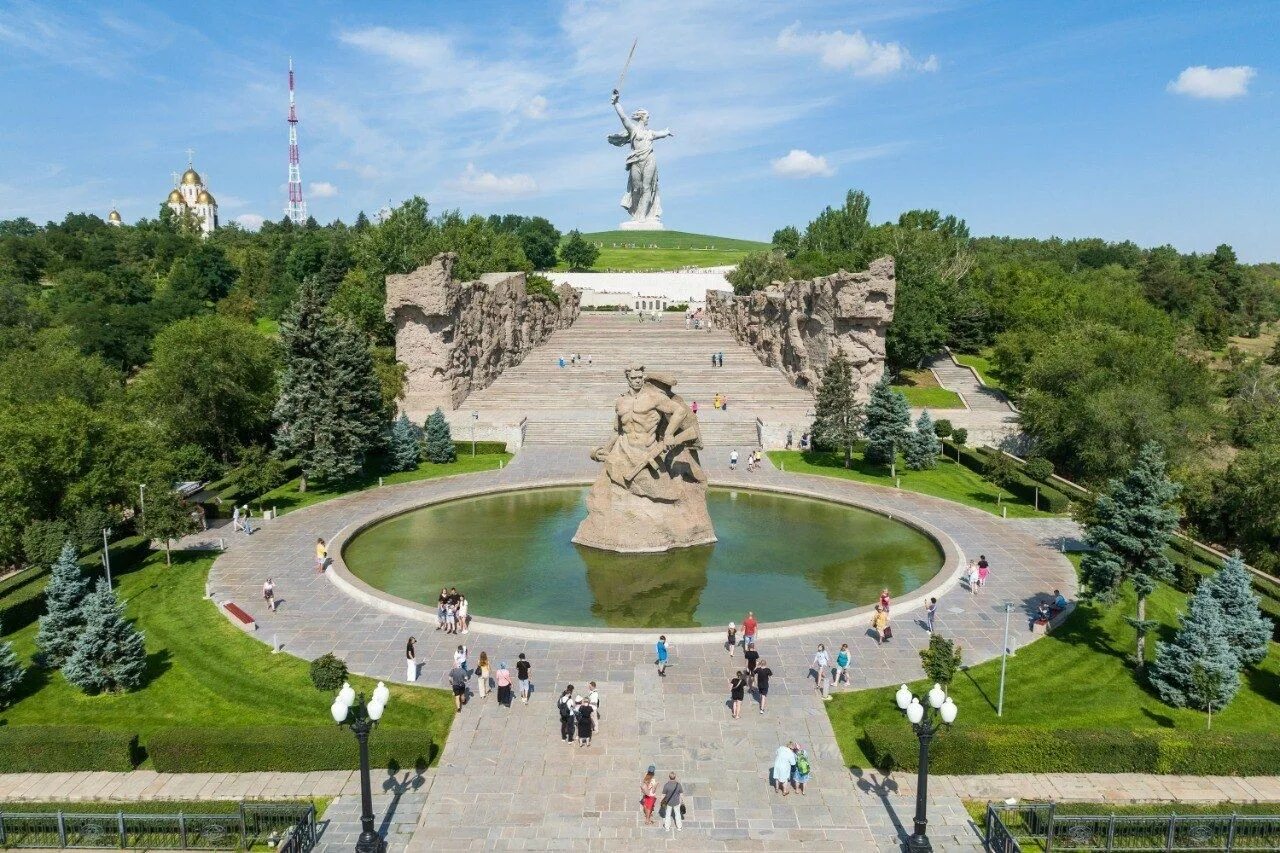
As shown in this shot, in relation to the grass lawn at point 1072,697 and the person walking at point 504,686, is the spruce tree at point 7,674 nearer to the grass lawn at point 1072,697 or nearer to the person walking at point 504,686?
the person walking at point 504,686

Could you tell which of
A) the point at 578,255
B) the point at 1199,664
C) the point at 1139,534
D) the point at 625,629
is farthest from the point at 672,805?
the point at 578,255

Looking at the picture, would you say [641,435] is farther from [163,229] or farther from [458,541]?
[163,229]

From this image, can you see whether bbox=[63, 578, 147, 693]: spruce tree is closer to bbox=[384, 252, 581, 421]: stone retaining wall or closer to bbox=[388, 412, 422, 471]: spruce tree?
bbox=[388, 412, 422, 471]: spruce tree

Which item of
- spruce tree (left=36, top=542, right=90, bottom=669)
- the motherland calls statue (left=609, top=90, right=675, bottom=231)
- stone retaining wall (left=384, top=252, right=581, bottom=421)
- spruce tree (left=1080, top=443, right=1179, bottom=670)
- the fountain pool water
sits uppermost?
the motherland calls statue (left=609, top=90, right=675, bottom=231)

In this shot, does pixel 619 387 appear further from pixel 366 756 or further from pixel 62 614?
pixel 366 756

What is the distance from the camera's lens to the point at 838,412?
1407 inches

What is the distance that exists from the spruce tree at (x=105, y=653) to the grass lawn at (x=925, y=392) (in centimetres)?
3636

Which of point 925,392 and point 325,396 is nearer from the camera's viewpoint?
point 325,396

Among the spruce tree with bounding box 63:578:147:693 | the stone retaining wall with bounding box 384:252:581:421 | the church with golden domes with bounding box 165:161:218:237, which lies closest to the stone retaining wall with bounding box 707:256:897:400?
the stone retaining wall with bounding box 384:252:581:421

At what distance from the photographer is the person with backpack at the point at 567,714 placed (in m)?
13.6

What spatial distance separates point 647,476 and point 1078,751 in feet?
43.6

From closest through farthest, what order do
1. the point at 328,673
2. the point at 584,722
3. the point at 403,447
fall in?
1. the point at 584,722
2. the point at 328,673
3. the point at 403,447

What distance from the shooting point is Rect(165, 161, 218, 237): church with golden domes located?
451 feet

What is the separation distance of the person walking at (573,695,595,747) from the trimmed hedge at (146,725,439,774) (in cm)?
247
